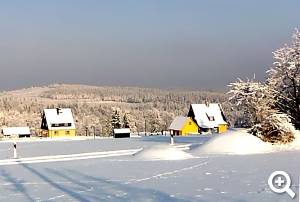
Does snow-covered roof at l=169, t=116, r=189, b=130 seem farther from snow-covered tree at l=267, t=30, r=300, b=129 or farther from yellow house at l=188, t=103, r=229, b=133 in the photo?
snow-covered tree at l=267, t=30, r=300, b=129

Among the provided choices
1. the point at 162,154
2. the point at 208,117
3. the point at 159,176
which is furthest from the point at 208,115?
the point at 159,176

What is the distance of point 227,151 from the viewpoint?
2308cm

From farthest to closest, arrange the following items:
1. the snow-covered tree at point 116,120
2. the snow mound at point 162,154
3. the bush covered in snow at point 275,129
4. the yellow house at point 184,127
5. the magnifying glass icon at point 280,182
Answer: the snow-covered tree at point 116,120 → the yellow house at point 184,127 → the bush covered in snow at point 275,129 → the snow mound at point 162,154 → the magnifying glass icon at point 280,182

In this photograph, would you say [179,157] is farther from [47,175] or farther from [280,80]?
[280,80]

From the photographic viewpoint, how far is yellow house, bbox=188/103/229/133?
284ft

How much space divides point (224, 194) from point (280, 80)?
2081 centimetres

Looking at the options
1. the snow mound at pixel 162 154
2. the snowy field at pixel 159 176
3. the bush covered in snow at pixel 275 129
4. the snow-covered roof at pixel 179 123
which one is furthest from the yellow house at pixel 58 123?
the snow mound at pixel 162 154

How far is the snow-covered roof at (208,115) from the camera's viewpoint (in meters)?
86.5

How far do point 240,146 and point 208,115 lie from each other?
Result: 6510cm

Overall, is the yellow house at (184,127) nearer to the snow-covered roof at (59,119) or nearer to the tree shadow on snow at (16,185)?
the snow-covered roof at (59,119)

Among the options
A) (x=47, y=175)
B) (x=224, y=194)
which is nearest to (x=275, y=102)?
(x=47, y=175)

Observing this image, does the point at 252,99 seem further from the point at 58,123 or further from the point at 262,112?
the point at 58,123

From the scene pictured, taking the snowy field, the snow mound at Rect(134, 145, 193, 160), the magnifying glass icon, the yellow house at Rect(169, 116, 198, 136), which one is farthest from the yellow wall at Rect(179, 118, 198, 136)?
the magnifying glass icon

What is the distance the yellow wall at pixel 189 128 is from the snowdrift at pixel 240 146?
57.0 meters
